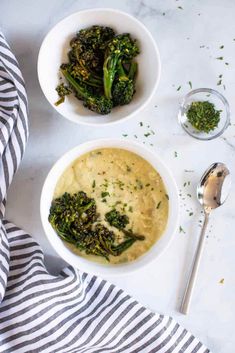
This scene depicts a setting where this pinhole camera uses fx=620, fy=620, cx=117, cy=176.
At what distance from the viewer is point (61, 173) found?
1.83 meters

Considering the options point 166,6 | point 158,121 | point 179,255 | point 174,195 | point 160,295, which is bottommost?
point 160,295

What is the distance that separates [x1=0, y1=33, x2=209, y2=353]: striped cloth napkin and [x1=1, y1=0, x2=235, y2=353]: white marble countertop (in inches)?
2.2

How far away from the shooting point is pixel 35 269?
1809 mm

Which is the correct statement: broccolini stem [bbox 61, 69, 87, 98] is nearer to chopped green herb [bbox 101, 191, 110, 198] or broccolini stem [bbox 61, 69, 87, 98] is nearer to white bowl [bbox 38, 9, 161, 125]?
white bowl [bbox 38, 9, 161, 125]

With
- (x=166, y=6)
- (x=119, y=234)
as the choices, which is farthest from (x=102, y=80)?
(x=119, y=234)

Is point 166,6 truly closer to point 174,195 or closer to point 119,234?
point 174,195

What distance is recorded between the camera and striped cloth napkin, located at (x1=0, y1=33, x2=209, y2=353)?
1.77 m

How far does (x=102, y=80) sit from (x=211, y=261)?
0.64 m

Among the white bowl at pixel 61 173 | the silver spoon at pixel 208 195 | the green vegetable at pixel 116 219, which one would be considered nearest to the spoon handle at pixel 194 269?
the silver spoon at pixel 208 195

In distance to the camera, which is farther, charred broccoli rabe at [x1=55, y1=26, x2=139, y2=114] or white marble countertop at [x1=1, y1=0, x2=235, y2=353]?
white marble countertop at [x1=1, y1=0, x2=235, y2=353]

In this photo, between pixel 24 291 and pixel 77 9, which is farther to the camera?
pixel 77 9

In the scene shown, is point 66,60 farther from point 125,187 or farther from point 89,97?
point 125,187

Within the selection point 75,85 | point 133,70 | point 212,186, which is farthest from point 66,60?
point 212,186

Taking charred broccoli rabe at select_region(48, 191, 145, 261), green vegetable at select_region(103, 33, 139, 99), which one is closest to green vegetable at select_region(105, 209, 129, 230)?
charred broccoli rabe at select_region(48, 191, 145, 261)
